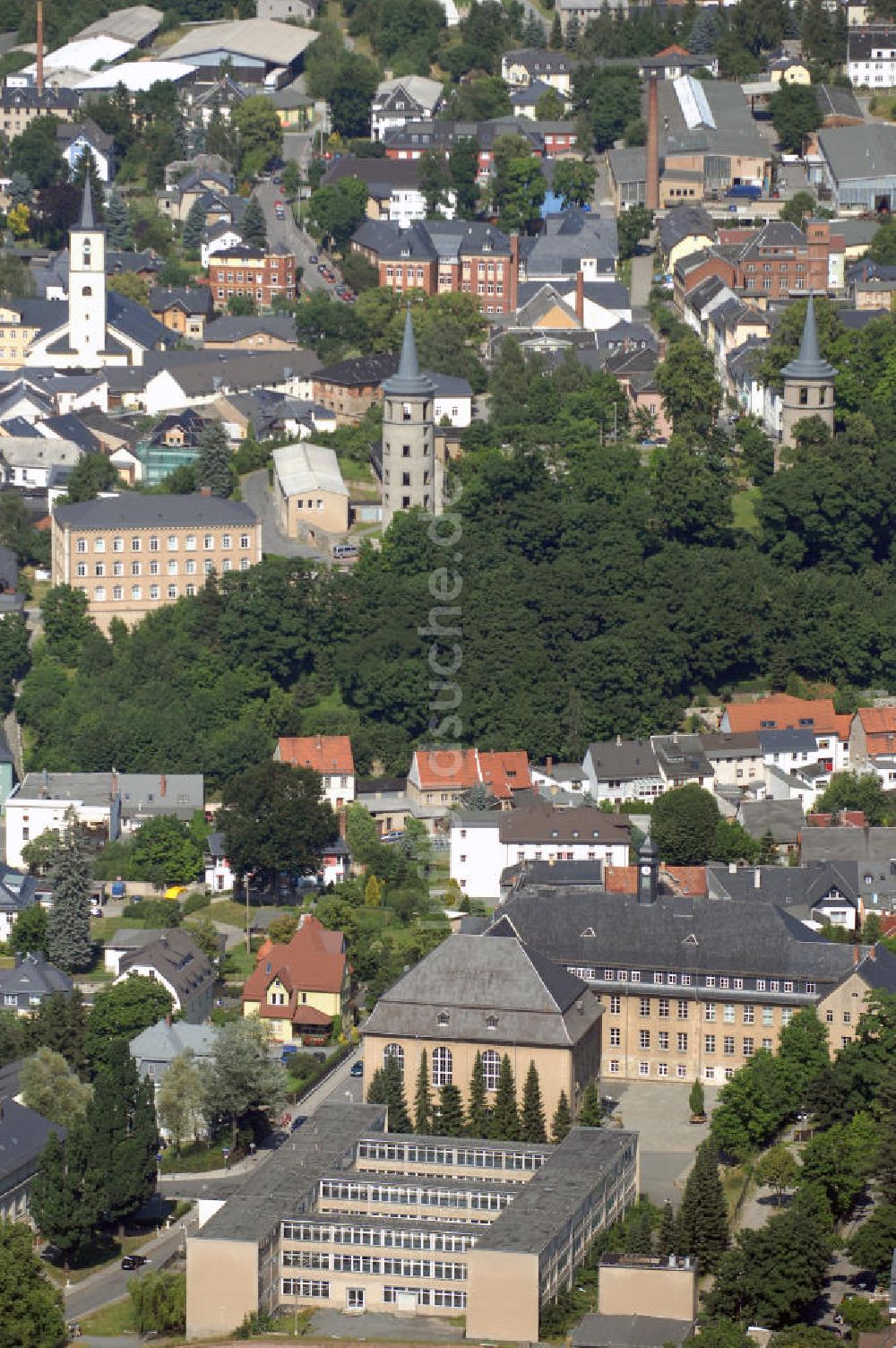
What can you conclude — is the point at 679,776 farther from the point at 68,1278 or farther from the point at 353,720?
the point at 68,1278

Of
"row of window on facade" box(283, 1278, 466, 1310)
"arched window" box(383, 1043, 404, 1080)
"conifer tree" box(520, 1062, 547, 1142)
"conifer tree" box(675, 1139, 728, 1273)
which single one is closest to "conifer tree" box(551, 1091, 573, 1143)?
"conifer tree" box(520, 1062, 547, 1142)

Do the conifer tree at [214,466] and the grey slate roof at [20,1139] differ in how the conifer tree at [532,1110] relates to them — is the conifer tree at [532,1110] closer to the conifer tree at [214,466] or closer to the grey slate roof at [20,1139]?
the grey slate roof at [20,1139]

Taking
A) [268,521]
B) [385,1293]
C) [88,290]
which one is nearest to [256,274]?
[88,290]

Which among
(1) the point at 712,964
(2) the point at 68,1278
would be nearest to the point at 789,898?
(1) the point at 712,964

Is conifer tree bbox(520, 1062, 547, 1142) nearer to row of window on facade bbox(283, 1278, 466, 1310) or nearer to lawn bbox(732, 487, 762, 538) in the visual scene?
row of window on facade bbox(283, 1278, 466, 1310)

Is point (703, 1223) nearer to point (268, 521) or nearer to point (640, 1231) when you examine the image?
point (640, 1231)

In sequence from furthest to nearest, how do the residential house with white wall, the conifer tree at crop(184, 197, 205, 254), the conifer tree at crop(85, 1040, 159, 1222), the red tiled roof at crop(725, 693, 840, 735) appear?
the conifer tree at crop(184, 197, 205, 254) → the red tiled roof at crop(725, 693, 840, 735) → the residential house with white wall → the conifer tree at crop(85, 1040, 159, 1222)

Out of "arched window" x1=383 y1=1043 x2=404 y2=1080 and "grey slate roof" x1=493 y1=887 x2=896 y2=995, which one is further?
"grey slate roof" x1=493 y1=887 x2=896 y2=995
